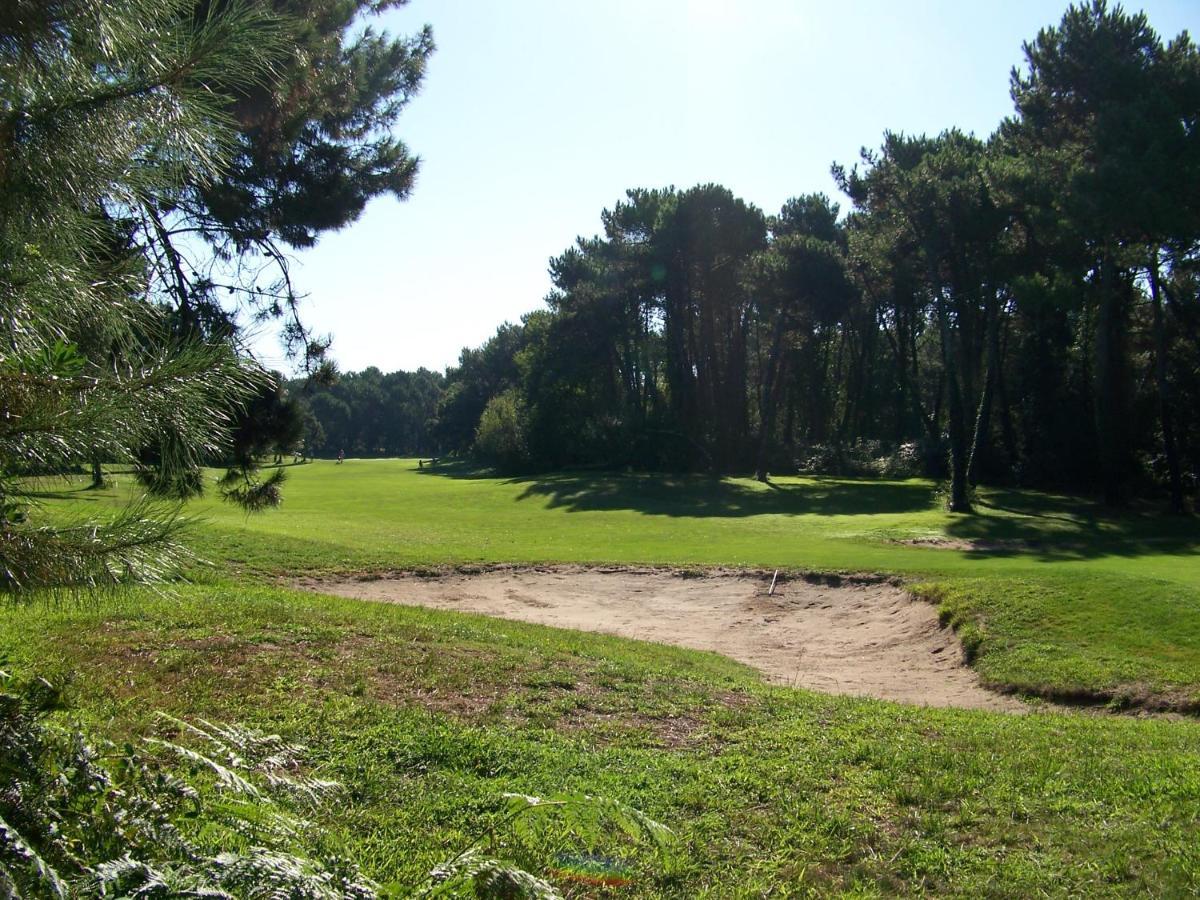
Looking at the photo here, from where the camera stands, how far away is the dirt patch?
13789 mm

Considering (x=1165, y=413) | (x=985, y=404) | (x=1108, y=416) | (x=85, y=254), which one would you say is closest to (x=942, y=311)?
(x=985, y=404)

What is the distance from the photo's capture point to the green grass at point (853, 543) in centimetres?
1318

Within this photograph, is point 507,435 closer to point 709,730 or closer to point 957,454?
point 957,454

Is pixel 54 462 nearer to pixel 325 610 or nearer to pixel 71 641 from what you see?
pixel 71 641

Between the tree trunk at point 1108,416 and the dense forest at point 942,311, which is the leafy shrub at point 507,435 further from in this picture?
→ the tree trunk at point 1108,416

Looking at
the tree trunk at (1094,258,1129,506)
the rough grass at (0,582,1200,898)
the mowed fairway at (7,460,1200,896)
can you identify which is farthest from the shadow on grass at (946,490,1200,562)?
the rough grass at (0,582,1200,898)

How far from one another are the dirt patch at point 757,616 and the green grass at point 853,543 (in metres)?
0.68

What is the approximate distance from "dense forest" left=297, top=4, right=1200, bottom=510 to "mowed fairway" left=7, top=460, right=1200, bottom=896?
9486mm

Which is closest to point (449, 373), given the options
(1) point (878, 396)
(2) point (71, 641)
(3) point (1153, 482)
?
(1) point (878, 396)

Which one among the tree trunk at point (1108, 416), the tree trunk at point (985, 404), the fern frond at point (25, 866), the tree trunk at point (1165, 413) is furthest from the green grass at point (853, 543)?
the tree trunk at point (1165, 413)

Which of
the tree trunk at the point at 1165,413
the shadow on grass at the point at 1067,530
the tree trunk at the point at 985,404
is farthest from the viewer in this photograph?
the tree trunk at the point at 985,404

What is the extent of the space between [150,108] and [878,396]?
74.6m

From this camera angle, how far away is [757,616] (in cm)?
1828

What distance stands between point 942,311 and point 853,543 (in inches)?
595
